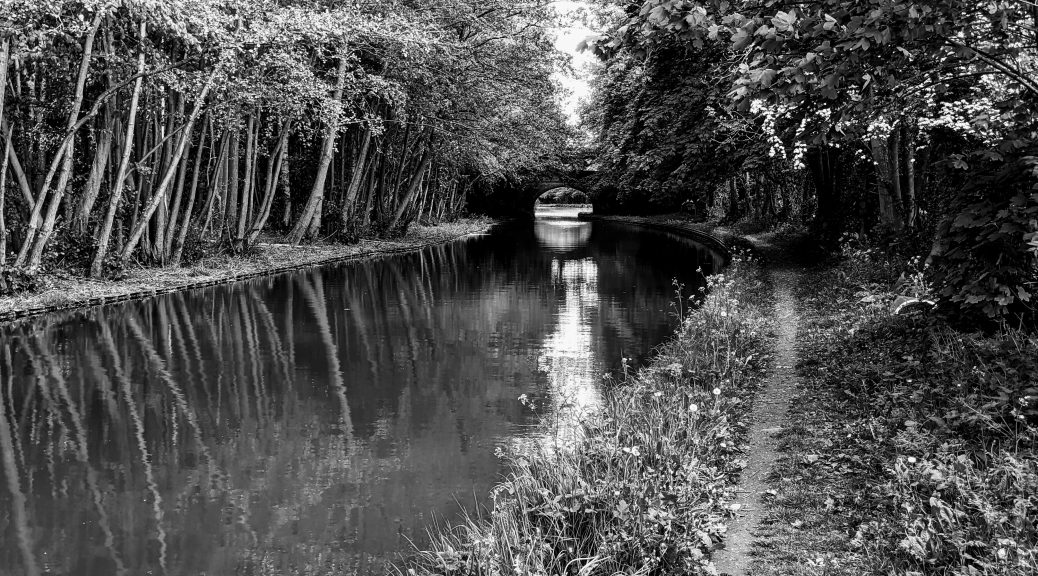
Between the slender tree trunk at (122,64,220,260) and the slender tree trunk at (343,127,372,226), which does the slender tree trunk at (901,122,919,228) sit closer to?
the slender tree trunk at (122,64,220,260)

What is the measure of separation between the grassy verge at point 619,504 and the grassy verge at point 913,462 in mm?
404

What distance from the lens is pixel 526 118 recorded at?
31.3 metres

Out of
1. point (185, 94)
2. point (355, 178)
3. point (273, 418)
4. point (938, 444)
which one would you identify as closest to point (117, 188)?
point (185, 94)

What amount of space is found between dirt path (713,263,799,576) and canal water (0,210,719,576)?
1465mm

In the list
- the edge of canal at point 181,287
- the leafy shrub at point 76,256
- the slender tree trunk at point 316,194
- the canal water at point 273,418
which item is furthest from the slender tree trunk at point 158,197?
the slender tree trunk at point 316,194

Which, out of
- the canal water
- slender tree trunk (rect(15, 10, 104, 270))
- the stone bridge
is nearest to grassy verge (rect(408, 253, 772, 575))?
the canal water

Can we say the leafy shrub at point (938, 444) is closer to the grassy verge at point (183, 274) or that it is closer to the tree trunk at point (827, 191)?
the grassy verge at point (183, 274)

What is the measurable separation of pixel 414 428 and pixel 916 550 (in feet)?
14.8

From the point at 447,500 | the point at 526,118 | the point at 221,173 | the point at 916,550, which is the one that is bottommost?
the point at 447,500

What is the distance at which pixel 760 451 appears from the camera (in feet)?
20.0

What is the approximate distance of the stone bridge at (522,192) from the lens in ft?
233

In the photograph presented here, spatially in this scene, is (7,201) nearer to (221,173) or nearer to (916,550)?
(221,173)

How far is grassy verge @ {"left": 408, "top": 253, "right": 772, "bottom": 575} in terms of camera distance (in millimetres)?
4148

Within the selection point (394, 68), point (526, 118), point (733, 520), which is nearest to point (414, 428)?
point (733, 520)
